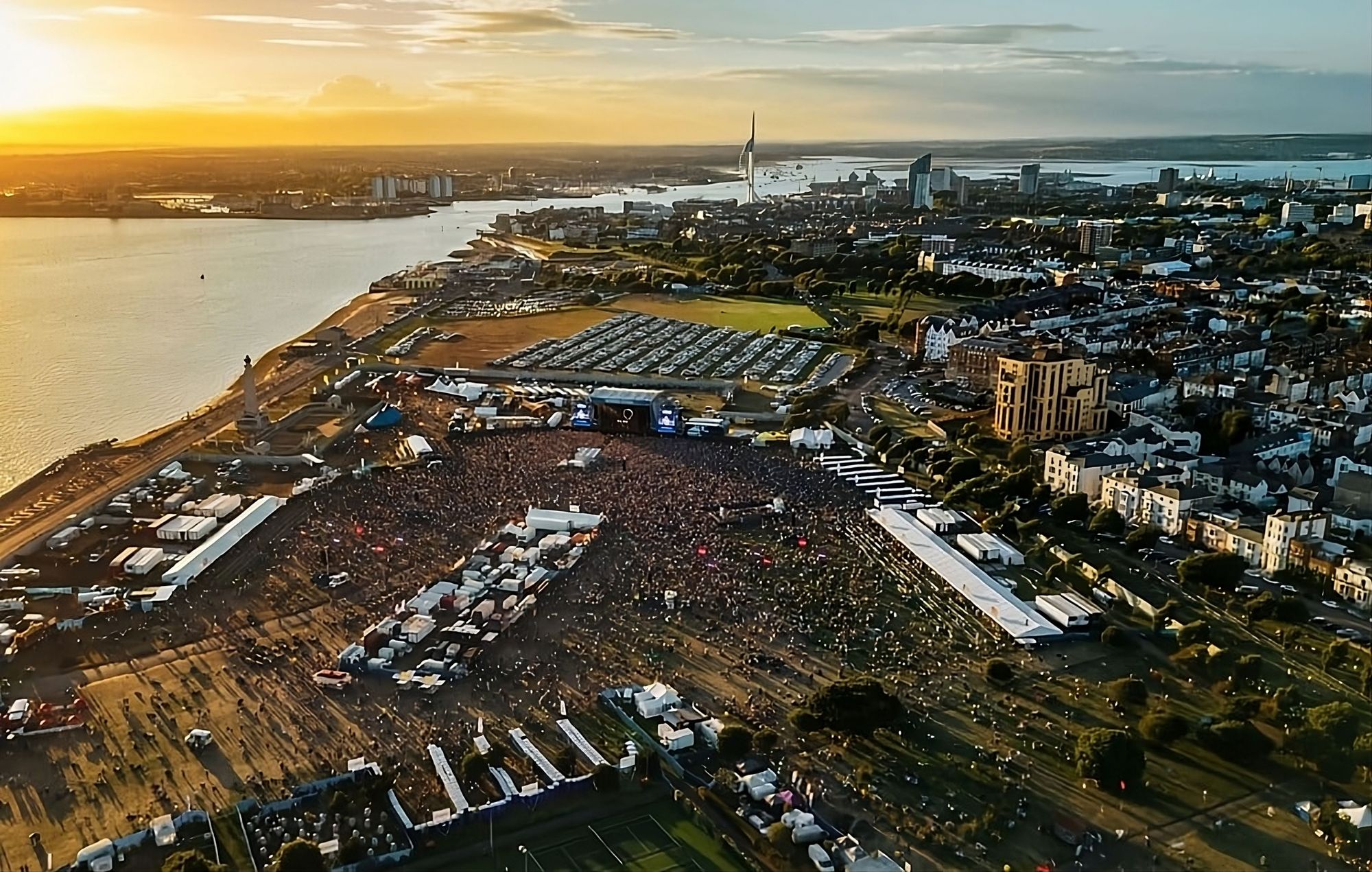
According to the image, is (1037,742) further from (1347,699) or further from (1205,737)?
(1347,699)

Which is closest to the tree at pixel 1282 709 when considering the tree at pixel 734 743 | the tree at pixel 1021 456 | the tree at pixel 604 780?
the tree at pixel 734 743

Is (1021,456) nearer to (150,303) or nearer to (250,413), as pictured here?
(250,413)

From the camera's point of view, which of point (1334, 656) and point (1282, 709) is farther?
point (1334, 656)

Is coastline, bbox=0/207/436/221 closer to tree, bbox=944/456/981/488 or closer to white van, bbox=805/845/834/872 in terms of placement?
tree, bbox=944/456/981/488

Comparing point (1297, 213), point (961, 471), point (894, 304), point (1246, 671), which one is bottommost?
point (1246, 671)

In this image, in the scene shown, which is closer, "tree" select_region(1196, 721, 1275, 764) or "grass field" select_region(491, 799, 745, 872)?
"grass field" select_region(491, 799, 745, 872)

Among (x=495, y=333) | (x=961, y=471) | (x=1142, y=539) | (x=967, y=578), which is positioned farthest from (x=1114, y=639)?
(x=495, y=333)

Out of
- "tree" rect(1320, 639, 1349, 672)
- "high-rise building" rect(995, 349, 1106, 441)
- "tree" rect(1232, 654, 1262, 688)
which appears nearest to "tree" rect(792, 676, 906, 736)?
"tree" rect(1232, 654, 1262, 688)
